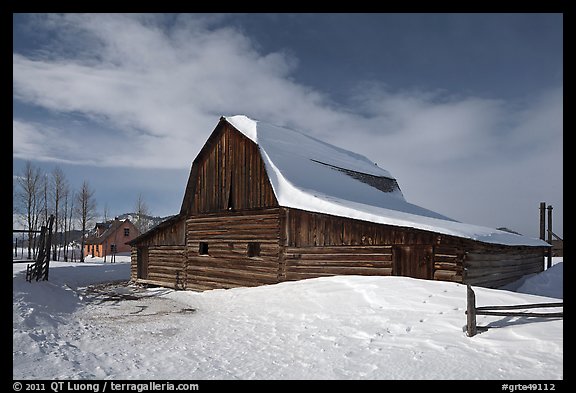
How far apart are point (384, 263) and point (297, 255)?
12.7ft

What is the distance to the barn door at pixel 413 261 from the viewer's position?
1254 centimetres

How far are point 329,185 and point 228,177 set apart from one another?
520 cm

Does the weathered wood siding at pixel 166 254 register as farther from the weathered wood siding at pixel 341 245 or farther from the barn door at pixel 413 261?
the barn door at pixel 413 261

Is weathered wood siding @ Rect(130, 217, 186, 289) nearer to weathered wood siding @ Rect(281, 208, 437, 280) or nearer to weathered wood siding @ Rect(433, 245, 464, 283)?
weathered wood siding @ Rect(281, 208, 437, 280)

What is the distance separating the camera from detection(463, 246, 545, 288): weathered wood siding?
1298 centimetres

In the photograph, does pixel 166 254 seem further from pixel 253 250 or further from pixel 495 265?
pixel 495 265

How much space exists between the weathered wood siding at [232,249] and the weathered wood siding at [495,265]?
25.0ft

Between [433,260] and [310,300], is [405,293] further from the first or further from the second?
[310,300]

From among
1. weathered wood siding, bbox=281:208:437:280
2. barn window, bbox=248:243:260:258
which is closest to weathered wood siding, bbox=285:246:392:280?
weathered wood siding, bbox=281:208:437:280

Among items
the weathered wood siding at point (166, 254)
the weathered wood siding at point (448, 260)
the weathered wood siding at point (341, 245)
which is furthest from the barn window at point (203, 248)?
the weathered wood siding at point (448, 260)

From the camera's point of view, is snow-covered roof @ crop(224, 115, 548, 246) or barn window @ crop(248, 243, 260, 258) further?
→ barn window @ crop(248, 243, 260, 258)

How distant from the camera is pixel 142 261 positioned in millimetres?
24453

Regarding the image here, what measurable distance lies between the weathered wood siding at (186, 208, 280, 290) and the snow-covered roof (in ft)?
5.97

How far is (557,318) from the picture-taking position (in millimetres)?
8141
